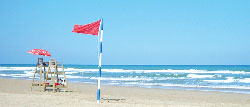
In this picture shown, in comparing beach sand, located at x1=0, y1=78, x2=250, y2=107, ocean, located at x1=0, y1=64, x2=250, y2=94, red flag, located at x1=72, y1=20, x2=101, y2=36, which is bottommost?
beach sand, located at x1=0, y1=78, x2=250, y2=107

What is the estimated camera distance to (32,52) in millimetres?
14148

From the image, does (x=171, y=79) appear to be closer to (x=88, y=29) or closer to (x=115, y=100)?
(x=115, y=100)

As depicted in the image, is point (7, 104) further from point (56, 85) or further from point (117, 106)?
point (56, 85)

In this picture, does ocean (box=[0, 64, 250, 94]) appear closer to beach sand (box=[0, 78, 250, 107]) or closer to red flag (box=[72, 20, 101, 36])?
beach sand (box=[0, 78, 250, 107])

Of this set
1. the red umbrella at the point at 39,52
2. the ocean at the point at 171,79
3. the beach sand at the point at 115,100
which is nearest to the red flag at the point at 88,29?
the beach sand at the point at 115,100

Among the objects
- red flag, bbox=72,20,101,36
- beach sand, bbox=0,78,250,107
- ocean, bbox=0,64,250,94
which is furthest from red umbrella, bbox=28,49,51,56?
ocean, bbox=0,64,250,94

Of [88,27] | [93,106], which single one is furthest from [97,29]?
[93,106]

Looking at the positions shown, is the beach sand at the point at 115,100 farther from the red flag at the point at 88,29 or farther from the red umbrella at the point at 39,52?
the red flag at the point at 88,29

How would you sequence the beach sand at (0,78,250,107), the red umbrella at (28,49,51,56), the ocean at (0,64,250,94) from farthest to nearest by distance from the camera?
the ocean at (0,64,250,94)
the red umbrella at (28,49,51,56)
the beach sand at (0,78,250,107)

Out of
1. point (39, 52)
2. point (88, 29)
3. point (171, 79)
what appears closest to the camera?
point (88, 29)

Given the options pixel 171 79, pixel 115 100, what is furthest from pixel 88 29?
pixel 171 79

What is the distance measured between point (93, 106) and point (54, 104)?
3.77 ft

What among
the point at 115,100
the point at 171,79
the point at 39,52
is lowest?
the point at 115,100

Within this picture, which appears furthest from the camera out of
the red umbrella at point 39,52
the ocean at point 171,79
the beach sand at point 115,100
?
the ocean at point 171,79
